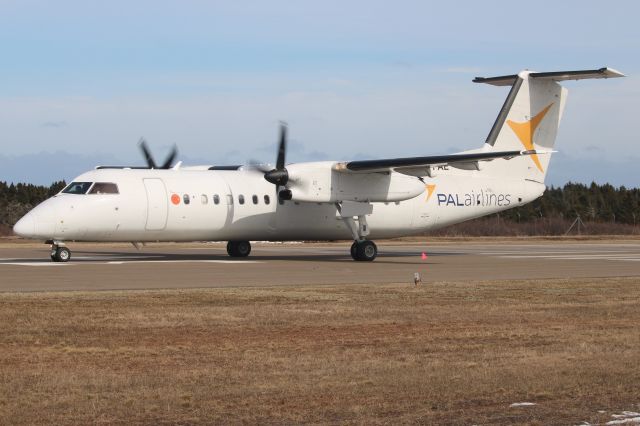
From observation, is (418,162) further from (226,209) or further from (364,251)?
(226,209)

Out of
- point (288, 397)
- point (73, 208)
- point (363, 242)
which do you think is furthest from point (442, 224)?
point (288, 397)

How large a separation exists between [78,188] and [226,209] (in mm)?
4962

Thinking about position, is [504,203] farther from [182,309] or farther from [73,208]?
[182,309]

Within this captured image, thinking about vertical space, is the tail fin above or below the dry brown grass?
above


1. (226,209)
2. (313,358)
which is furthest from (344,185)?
(313,358)

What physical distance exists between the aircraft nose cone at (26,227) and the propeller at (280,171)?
7602 mm

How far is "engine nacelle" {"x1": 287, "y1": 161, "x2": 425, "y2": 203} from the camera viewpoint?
102 ft

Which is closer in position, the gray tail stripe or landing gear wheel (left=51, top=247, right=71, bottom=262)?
landing gear wheel (left=51, top=247, right=71, bottom=262)

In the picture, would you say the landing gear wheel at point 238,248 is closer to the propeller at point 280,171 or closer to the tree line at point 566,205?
the propeller at point 280,171

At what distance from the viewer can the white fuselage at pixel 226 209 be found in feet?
92.4

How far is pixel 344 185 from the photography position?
32.1 metres

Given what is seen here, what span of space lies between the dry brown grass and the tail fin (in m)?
17.7

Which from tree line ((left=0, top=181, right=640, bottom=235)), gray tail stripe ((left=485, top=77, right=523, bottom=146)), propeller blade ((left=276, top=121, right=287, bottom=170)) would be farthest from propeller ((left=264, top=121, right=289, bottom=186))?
tree line ((left=0, top=181, right=640, bottom=235))

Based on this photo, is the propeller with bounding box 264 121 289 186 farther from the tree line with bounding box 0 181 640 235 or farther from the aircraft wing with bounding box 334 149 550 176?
the tree line with bounding box 0 181 640 235
